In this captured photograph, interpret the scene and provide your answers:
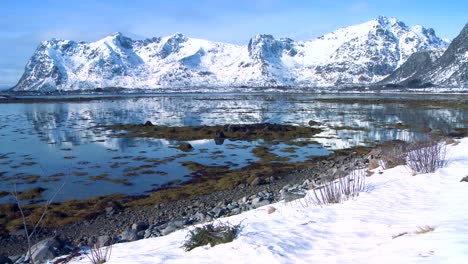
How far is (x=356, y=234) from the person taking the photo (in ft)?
21.4

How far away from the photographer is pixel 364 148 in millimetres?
29031

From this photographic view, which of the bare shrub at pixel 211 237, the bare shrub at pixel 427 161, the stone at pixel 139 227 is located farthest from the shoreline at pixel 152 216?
the bare shrub at pixel 211 237

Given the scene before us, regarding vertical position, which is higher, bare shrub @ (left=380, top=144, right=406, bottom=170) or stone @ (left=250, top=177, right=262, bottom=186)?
bare shrub @ (left=380, top=144, right=406, bottom=170)

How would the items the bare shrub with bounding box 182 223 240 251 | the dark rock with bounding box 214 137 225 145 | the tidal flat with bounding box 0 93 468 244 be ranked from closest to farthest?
the bare shrub with bounding box 182 223 240 251 < the tidal flat with bounding box 0 93 468 244 < the dark rock with bounding box 214 137 225 145

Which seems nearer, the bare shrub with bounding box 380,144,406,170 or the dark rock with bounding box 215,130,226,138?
the bare shrub with bounding box 380,144,406,170

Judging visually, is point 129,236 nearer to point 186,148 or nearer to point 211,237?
point 211,237

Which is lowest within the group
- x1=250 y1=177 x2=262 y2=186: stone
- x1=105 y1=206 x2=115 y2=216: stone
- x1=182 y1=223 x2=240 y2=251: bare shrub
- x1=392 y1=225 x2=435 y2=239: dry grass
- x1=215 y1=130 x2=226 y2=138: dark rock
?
x1=105 y1=206 x2=115 y2=216: stone

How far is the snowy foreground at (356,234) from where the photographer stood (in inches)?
211

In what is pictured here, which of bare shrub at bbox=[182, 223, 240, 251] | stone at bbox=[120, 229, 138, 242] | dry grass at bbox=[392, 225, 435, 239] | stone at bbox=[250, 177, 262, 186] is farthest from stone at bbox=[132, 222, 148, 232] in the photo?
dry grass at bbox=[392, 225, 435, 239]

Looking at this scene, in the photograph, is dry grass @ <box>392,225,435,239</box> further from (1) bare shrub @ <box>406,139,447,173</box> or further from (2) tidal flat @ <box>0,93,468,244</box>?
(2) tidal flat @ <box>0,93,468,244</box>

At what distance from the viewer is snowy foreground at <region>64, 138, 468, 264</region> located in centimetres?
536

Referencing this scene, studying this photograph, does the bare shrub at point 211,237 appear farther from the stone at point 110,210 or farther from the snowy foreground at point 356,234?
the stone at point 110,210

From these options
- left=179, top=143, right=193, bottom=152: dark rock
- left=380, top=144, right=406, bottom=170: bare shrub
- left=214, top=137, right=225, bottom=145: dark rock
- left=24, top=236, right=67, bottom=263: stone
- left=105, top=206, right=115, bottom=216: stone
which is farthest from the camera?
left=214, top=137, right=225, bottom=145: dark rock

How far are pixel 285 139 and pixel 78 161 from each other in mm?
17809
